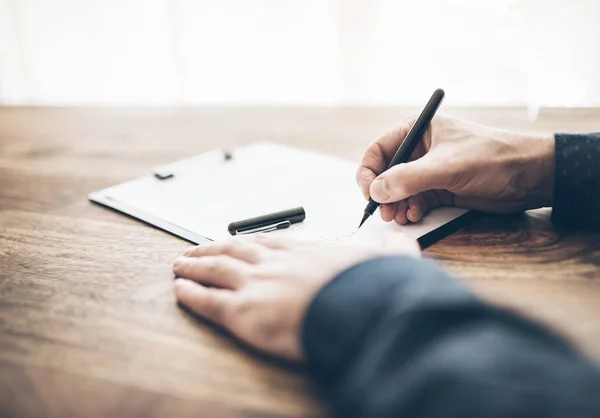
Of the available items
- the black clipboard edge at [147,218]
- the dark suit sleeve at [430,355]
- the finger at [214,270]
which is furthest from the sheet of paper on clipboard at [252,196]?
the dark suit sleeve at [430,355]

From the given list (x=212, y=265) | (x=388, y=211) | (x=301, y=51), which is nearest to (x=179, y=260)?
(x=212, y=265)

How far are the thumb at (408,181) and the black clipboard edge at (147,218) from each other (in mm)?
225

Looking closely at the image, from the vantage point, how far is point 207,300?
499 mm

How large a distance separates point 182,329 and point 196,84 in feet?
7.05

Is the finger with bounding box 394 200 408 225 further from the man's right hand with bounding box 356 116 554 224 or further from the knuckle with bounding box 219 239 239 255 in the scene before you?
the knuckle with bounding box 219 239 239 255

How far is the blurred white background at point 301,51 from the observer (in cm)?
209

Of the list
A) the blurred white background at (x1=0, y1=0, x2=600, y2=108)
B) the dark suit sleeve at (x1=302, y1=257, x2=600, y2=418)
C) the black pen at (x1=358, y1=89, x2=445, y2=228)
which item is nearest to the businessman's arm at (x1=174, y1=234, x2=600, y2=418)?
the dark suit sleeve at (x1=302, y1=257, x2=600, y2=418)

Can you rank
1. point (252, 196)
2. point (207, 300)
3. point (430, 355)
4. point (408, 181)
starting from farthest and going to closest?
point (252, 196) → point (408, 181) → point (207, 300) → point (430, 355)

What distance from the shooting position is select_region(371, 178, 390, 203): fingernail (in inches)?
26.8

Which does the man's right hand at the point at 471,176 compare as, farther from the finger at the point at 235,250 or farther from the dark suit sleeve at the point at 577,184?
the finger at the point at 235,250

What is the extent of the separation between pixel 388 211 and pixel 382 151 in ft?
0.46

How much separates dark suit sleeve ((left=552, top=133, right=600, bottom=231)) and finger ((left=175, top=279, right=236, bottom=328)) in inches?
17.8

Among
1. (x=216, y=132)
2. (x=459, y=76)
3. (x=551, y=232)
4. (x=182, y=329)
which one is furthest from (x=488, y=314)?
(x=459, y=76)

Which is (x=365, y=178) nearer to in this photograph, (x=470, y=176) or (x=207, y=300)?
(x=470, y=176)
